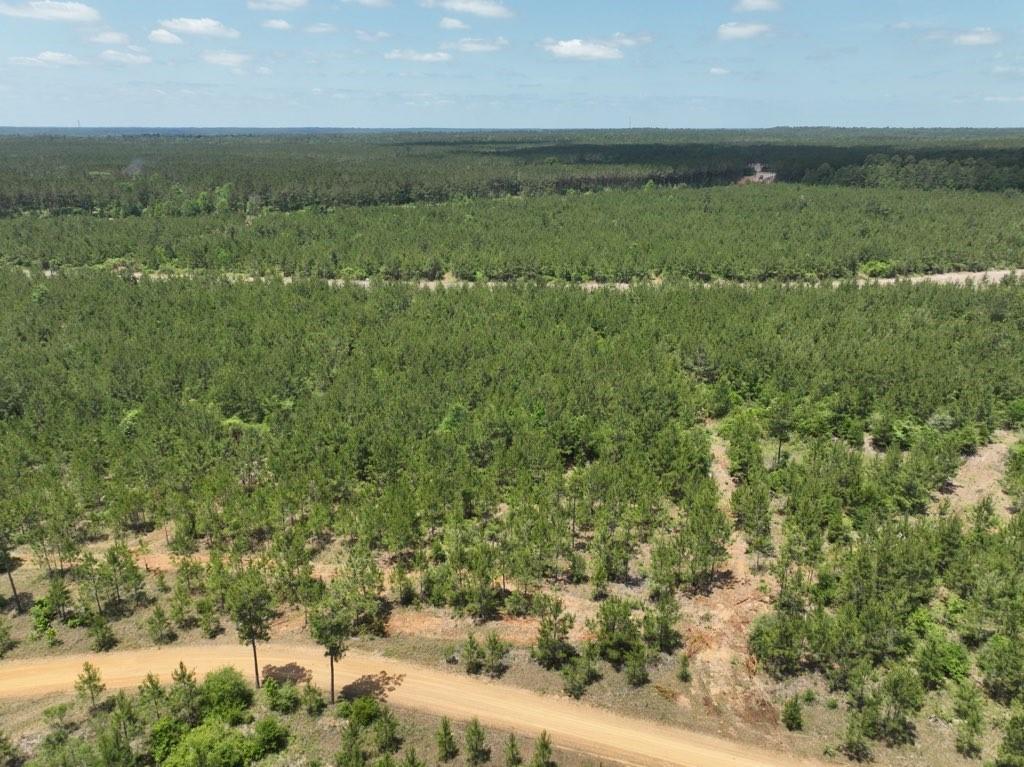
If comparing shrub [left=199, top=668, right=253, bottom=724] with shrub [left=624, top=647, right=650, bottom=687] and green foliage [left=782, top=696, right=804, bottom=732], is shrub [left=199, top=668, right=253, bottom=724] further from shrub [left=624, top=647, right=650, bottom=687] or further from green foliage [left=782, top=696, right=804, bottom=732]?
green foliage [left=782, top=696, right=804, bottom=732]

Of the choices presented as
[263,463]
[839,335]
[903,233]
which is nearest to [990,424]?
[839,335]

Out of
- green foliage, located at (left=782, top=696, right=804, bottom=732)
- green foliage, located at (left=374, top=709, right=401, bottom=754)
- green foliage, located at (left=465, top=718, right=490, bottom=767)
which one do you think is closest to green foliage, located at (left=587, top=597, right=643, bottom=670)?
green foliage, located at (left=782, top=696, right=804, bottom=732)

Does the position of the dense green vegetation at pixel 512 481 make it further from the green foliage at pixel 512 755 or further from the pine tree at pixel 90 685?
the pine tree at pixel 90 685

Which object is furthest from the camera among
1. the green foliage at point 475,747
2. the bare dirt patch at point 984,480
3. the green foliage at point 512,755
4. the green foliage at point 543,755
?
the bare dirt patch at point 984,480

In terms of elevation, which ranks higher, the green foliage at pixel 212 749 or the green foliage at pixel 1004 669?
the green foliage at pixel 1004 669

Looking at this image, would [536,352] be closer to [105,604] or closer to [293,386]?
[293,386]

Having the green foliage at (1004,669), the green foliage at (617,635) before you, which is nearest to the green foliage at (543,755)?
the green foliage at (617,635)

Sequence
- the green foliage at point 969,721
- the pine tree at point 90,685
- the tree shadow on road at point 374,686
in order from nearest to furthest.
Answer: the green foliage at point 969,721 < the pine tree at point 90,685 < the tree shadow on road at point 374,686

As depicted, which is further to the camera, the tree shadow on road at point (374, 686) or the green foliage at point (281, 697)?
the tree shadow on road at point (374, 686)
